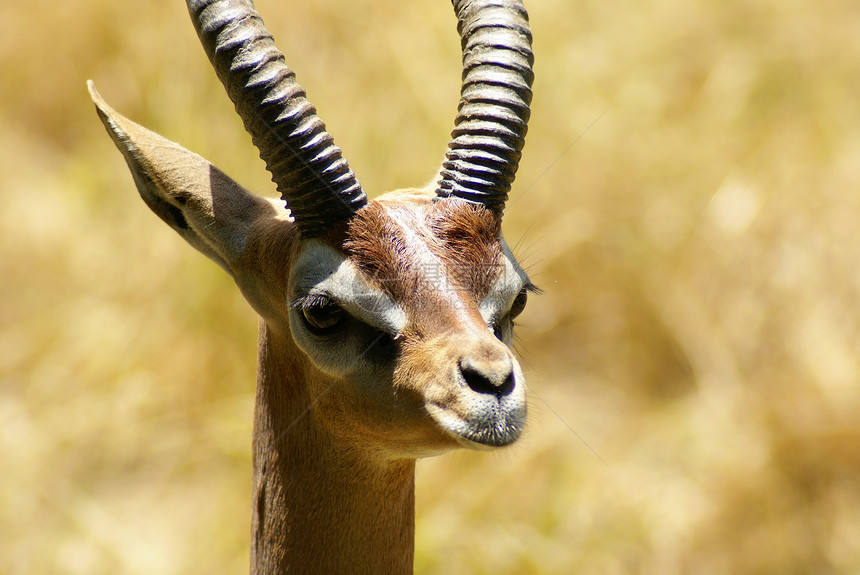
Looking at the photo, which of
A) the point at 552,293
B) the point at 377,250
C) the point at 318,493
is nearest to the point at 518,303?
the point at 377,250

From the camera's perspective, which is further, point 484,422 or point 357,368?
point 357,368

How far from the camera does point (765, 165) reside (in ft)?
27.1

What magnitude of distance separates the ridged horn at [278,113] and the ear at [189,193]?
15.1 inches

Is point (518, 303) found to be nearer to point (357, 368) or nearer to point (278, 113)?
point (357, 368)

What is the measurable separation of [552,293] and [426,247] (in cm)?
564

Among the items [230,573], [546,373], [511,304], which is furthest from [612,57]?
[511,304]

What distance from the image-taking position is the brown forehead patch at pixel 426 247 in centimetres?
274

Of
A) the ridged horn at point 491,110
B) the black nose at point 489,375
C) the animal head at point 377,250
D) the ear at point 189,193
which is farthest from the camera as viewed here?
the ear at point 189,193

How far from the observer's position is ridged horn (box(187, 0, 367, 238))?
9.17ft

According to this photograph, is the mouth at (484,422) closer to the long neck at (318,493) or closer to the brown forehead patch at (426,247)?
the brown forehead patch at (426,247)

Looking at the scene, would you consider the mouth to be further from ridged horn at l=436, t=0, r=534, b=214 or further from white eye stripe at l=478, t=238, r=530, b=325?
ridged horn at l=436, t=0, r=534, b=214

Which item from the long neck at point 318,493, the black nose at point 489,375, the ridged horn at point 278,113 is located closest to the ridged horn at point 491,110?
the ridged horn at point 278,113

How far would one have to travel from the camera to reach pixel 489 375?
2.47m

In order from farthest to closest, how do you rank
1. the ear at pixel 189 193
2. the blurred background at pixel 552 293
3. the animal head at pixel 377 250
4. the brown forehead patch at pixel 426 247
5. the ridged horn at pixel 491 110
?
the blurred background at pixel 552 293 < the ear at pixel 189 193 < the ridged horn at pixel 491 110 < the brown forehead patch at pixel 426 247 < the animal head at pixel 377 250
